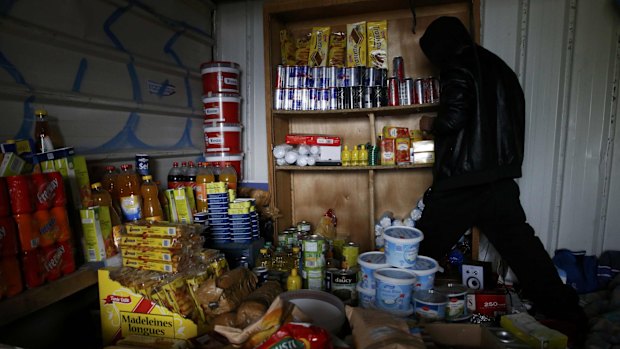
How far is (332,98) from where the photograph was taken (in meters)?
2.49

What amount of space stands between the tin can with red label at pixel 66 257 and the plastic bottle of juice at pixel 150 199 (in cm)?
49

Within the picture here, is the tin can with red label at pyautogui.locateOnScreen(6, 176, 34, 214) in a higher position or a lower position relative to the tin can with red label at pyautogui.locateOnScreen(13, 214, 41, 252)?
higher

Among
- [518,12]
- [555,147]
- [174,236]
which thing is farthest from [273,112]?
[555,147]

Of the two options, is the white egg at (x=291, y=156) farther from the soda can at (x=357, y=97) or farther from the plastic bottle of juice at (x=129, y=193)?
the plastic bottle of juice at (x=129, y=193)

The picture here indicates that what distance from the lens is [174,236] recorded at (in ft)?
5.06

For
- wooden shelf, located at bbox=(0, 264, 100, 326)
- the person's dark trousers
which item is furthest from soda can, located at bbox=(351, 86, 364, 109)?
wooden shelf, located at bbox=(0, 264, 100, 326)

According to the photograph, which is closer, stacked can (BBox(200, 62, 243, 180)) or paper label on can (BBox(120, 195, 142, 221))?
paper label on can (BBox(120, 195, 142, 221))

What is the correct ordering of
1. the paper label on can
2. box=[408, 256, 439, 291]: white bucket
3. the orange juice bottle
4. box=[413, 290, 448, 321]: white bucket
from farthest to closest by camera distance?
the orange juice bottle
the paper label on can
box=[408, 256, 439, 291]: white bucket
box=[413, 290, 448, 321]: white bucket

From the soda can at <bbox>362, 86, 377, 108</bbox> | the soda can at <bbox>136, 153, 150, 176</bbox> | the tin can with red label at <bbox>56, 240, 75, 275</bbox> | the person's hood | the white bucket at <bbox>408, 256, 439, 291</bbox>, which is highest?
the person's hood

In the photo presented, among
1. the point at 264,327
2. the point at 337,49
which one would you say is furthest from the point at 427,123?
the point at 264,327

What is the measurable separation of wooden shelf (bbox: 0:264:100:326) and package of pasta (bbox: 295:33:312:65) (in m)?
2.02

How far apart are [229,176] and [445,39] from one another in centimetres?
175

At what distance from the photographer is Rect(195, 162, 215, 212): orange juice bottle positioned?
221cm

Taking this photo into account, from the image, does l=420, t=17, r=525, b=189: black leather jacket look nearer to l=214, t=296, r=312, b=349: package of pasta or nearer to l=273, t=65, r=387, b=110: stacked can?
l=273, t=65, r=387, b=110: stacked can
